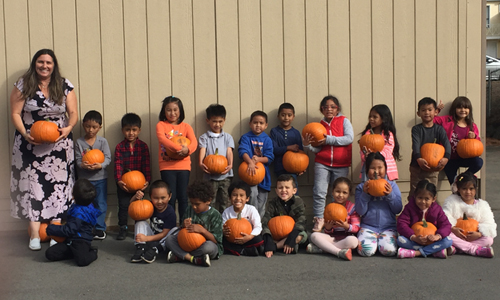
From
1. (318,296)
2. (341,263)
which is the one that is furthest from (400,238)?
(318,296)

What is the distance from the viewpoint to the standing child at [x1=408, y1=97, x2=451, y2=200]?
6.76m

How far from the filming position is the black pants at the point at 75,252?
5.18 meters

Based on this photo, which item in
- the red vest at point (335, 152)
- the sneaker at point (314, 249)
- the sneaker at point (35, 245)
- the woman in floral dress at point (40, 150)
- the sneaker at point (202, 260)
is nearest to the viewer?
the sneaker at point (202, 260)

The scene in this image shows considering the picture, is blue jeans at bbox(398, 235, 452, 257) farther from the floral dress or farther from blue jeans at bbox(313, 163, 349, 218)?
the floral dress

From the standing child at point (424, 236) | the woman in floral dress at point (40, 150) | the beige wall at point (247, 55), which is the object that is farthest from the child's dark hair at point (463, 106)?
the woman in floral dress at point (40, 150)

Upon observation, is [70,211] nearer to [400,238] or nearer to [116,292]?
[116,292]

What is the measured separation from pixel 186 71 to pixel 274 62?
1.19 meters

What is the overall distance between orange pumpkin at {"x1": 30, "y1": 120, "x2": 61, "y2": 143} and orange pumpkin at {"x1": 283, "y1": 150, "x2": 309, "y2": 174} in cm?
280

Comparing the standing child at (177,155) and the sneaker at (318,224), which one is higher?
the standing child at (177,155)

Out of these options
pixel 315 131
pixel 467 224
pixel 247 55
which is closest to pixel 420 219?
pixel 467 224

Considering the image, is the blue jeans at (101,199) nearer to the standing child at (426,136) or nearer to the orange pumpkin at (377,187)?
the orange pumpkin at (377,187)

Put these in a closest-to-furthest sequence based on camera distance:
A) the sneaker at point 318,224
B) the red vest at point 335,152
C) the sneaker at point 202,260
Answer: the sneaker at point 202,260 < the sneaker at point 318,224 < the red vest at point 335,152

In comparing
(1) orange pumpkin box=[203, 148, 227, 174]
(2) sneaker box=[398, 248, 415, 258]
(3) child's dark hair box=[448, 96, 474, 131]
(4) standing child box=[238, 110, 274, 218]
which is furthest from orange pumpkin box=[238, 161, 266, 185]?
(3) child's dark hair box=[448, 96, 474, 131]

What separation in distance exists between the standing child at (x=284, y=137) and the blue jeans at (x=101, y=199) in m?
2.22
